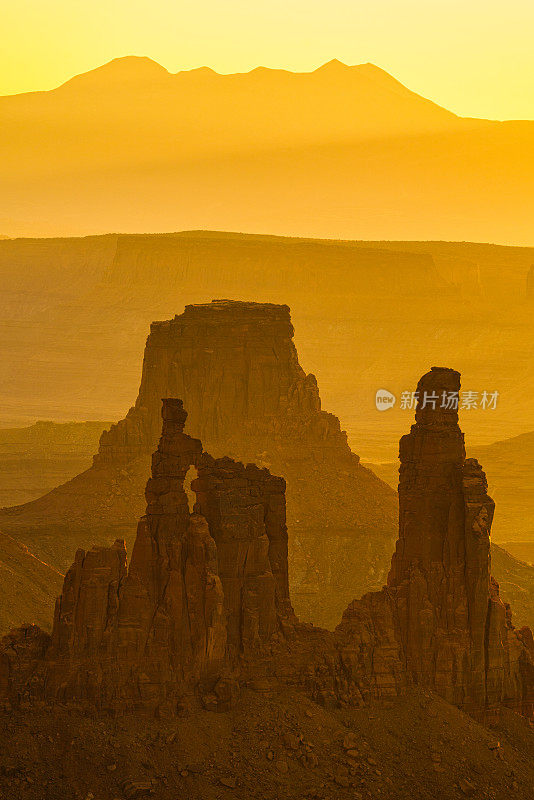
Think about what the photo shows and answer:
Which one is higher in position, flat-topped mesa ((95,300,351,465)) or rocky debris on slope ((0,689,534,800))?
flat-topped mesa ((95,300,351,465))

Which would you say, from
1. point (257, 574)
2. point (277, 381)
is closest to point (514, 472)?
point (277, 381)

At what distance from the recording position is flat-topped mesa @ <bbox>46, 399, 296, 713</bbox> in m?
29.5

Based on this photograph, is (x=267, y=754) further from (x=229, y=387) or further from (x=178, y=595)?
(x=229, y=387)

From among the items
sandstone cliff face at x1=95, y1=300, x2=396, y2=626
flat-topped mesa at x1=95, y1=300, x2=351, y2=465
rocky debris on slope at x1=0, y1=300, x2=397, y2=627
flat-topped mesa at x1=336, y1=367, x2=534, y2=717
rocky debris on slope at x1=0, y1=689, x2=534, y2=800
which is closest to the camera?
rocky debris on slope at x1=0, y1=689, x2=534, y2=800

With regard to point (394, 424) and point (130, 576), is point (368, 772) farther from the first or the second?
point (394, 424)

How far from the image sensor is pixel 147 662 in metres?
29.8

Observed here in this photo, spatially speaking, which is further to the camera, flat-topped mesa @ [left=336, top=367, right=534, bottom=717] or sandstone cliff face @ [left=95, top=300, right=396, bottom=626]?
sandstone cliff face @ [left=95, top=300, right=396, bottom=626]

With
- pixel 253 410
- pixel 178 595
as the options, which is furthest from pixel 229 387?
pixel 178 595

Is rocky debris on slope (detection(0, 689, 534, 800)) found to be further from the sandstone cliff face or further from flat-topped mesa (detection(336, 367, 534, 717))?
the sandstone cliff face

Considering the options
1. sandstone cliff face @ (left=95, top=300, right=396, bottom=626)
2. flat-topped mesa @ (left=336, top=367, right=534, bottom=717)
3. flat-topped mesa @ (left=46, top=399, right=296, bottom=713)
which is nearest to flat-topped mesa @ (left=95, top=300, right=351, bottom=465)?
sandstone cliff face @ (left=95, top=300, right=396, bottom=626)

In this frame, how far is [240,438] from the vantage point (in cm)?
6450

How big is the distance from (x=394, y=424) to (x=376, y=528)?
77.8m

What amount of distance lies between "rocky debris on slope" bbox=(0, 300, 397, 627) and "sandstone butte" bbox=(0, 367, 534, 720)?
82.8 feet

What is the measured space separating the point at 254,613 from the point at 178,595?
1.78 meters
